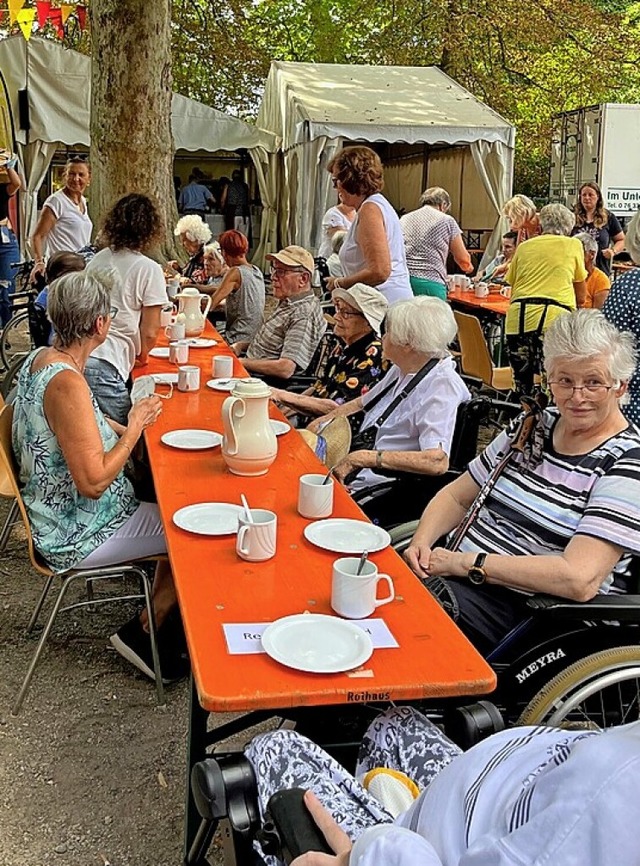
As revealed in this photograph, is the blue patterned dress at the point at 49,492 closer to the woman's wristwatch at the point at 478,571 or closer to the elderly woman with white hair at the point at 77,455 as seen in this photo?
the elderly woman with white hair at the point at 77,455

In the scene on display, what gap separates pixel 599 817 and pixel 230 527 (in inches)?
51.0

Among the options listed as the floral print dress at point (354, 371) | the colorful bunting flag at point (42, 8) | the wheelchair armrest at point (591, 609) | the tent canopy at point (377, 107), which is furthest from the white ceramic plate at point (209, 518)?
the tent canopy at point (377, 107)

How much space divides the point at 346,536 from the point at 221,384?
5.30 feet

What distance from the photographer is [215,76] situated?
18.5 meters

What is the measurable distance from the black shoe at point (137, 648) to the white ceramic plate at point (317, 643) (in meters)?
1.29

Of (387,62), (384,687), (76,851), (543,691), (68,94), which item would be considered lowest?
(76,851)

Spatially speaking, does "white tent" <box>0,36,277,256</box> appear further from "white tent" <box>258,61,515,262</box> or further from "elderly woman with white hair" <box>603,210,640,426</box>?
"elderly woman with white hair" <box>603,210,640,426</box>

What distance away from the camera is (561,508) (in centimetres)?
219

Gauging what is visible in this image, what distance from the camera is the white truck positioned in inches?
510

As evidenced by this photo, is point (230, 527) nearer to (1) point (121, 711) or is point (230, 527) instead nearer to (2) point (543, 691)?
(2) point (543, 691)

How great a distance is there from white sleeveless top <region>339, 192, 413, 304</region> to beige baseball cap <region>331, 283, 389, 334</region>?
43.6 inches

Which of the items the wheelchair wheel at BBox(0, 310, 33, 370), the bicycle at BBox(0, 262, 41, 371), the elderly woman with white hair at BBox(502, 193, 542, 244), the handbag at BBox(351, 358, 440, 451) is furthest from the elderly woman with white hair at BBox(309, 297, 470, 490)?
the wheelchair wheel at BBox(0, 310, 33, 370)

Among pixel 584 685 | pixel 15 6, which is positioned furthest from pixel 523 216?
pixel 584 685

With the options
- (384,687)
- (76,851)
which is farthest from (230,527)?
(76,851)
